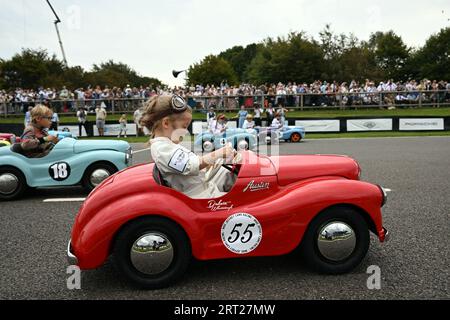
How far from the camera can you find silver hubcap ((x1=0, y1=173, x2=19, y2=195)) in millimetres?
6559

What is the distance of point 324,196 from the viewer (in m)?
3.30

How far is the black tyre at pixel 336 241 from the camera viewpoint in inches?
131

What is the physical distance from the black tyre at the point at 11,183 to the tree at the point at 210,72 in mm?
55393

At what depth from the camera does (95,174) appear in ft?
22.4

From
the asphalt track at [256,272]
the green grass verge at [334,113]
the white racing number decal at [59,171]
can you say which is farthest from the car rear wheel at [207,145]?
the asphalt track at [256,272]

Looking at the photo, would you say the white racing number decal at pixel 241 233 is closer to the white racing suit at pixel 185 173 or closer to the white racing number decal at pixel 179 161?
the white racing suit at pixel 185 173

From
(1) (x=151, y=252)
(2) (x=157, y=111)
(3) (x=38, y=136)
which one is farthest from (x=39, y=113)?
(1) (x=151, y=252)

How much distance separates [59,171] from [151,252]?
13.6 ft

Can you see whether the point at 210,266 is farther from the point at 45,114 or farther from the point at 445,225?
the point at 45,114

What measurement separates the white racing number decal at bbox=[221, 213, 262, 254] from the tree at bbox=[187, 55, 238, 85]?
192 ft

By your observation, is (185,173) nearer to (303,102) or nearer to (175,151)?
(175,151)

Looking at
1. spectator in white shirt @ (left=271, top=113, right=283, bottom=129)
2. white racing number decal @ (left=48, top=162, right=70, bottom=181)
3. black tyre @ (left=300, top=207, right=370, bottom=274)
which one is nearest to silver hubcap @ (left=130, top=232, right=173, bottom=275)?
black tyre @ (left=300, top=207, right=370, bottom=274)
